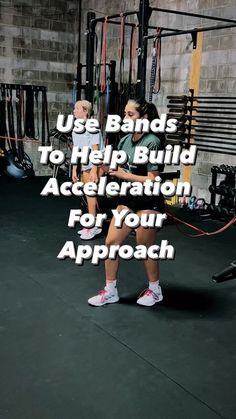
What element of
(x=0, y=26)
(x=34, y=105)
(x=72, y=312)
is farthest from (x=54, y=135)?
(x=72, y=312)

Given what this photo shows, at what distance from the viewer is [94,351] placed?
262 centimetres

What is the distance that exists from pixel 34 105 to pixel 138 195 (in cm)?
628

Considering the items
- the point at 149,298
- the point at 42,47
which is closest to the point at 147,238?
the point at 149,298

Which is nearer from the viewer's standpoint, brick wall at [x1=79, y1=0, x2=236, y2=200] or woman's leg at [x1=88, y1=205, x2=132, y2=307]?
woman's leg at [x1=88, y1=205, x2=132, y2=307]

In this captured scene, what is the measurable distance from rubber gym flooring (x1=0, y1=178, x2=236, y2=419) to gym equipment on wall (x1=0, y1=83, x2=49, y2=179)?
155 inches

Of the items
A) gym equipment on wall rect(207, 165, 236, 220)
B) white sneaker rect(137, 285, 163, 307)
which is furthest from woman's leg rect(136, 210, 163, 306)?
gym equipment on wall rect(207, 165, 236, 220)

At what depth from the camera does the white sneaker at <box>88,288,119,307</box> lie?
10.6 feet

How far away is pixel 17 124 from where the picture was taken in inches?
332

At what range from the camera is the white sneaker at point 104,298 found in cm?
324

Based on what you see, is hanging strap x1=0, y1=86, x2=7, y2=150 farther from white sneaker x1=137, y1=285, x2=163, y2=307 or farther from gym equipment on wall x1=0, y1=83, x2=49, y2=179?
white sneaker x1=137, y1=285, x2=163, y2=307

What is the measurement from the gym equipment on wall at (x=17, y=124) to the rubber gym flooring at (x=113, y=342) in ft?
12.9

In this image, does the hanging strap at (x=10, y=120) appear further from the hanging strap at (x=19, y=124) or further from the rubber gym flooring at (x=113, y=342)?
the rubber gym flooring at (x=113, y=342)

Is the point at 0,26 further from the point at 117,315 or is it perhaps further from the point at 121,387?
the point at 121,387

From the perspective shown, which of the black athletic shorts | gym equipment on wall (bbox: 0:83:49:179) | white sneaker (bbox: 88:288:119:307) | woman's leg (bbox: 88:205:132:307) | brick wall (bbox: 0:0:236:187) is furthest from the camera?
gym equipment on wall (bbox: 0:83:49:179)
